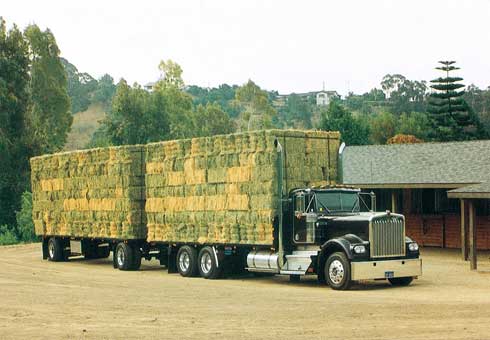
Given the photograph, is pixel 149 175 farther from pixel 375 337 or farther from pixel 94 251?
pixel 375 337

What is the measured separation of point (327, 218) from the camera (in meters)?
21.3

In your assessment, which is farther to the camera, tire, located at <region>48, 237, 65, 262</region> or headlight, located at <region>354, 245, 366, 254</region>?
tire, located at <region>48, 237, 65, 262</region>

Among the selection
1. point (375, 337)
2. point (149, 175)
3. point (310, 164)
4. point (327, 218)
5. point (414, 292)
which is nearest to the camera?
point (375, 337)

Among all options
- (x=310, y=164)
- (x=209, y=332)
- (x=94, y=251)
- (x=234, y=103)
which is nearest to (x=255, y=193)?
(x=310, y=164)

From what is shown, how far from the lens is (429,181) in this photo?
30.6 m

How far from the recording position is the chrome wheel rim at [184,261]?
2520 cm

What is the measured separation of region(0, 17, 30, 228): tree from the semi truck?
26.7m

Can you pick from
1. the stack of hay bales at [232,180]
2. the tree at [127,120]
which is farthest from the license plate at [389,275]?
the tree at [127,120]

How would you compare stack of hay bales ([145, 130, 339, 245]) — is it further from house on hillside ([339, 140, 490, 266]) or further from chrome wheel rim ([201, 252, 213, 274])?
house on hillside ([339, 140, 490, 266])

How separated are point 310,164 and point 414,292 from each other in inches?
189

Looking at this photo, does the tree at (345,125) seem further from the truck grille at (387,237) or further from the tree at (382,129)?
the truck grille at (387,237)

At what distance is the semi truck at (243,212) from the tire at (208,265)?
0.10 ft

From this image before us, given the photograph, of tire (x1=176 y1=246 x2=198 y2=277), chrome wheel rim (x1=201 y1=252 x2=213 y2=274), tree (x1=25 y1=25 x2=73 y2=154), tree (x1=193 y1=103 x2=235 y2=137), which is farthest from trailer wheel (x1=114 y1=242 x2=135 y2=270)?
tree (x1=193 y1=103 x2=235 y2=137)

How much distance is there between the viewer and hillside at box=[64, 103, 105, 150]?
15479 centimetres
